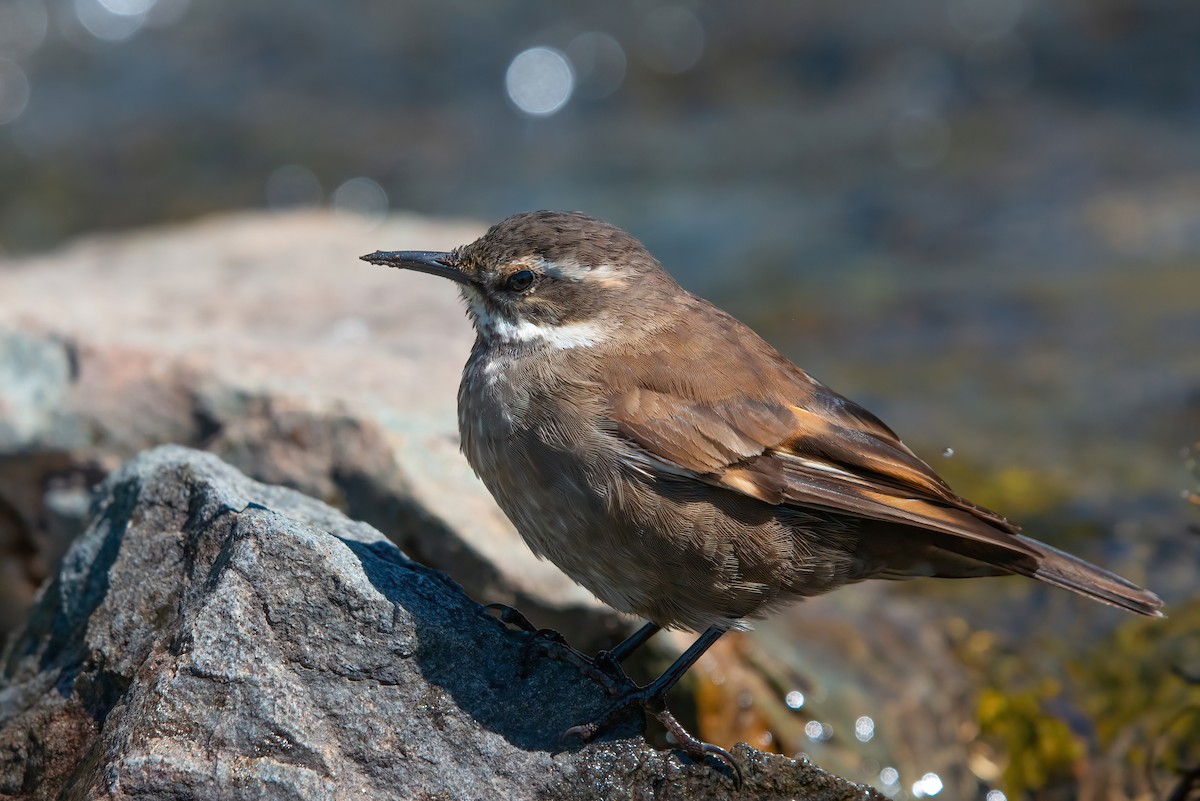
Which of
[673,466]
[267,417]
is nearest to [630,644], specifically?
[673,466]

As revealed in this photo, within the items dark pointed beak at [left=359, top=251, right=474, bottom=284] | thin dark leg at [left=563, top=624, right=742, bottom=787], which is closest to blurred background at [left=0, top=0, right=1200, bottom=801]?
thin dark leg at [left=563, top=624, right=742, bottom=787]

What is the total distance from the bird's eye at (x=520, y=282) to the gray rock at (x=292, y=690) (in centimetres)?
118

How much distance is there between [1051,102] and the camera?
16.5m

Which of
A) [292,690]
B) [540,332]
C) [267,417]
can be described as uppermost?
[540,332]

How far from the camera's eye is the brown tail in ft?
16.3

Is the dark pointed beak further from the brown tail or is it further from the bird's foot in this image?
the brown tail

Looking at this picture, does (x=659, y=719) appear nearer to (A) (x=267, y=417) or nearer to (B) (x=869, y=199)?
(A) (x=267, y=417)

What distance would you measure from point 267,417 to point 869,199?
9.59 meters

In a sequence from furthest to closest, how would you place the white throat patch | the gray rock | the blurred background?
the blurred background, the white throat patch, the gray rock

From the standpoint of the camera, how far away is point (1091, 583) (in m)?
4.98

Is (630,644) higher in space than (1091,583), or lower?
lower

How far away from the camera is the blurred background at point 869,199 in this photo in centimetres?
664

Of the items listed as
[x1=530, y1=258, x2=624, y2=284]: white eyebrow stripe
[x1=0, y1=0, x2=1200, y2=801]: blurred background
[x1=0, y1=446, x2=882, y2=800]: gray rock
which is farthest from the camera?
[x1=0, y1=0, x2=1200, y2=801]: blurred background

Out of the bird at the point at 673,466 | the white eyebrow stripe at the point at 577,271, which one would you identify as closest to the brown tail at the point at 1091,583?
the bird at the point at 673,466
